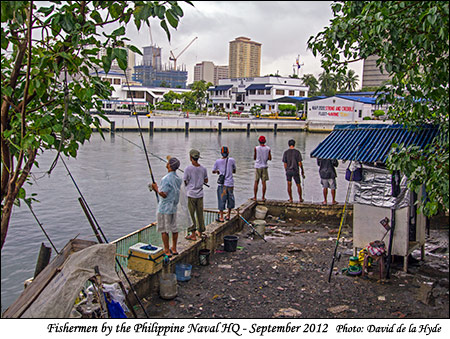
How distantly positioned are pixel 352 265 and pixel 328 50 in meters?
3.52

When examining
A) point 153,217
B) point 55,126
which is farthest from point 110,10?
point 153,217

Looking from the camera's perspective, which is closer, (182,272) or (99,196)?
(182,272)

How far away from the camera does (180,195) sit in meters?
6.83

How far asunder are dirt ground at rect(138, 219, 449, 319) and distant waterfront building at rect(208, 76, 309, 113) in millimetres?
70920

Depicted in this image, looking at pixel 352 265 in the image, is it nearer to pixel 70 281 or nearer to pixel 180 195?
pixel 180 195

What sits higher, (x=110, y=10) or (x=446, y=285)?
(x=110, y=10)

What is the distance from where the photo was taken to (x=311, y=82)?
313 feet

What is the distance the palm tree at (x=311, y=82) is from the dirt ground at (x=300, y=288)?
90.2 m

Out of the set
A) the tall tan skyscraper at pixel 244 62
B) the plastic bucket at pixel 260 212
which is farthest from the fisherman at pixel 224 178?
the tall tan skyscraper at pixel 244 62

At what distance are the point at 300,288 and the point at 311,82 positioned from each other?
305 feet

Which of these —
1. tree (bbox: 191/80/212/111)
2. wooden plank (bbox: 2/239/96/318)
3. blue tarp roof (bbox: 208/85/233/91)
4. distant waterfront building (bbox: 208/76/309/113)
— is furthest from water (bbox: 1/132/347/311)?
blue tarp roof (bbox: 208/85/233/91)

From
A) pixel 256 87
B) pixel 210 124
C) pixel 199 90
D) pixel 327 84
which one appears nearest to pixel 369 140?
pixel 210 124

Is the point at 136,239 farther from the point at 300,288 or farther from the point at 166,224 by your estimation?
the point at 300,288

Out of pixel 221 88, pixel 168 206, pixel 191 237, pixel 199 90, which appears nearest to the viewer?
pixel 168 206
